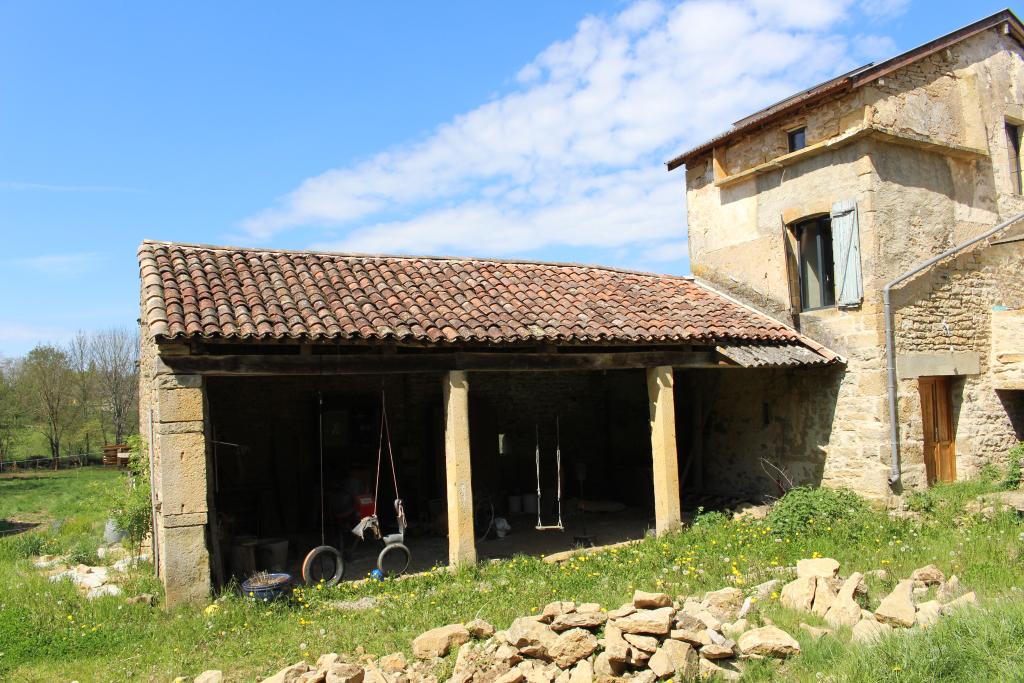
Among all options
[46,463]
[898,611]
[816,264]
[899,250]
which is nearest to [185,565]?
[898,611]

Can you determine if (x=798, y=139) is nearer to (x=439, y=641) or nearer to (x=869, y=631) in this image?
(x=869, y=631)

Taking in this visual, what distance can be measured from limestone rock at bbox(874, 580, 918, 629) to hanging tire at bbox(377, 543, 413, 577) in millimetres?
5118

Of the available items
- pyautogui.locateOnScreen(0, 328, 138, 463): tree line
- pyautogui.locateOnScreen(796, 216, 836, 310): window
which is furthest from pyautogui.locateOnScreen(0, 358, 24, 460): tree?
pyautogui.locateOnScreen(796, 216, 836, 310): window

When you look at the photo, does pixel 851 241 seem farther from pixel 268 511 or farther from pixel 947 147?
pixel 268 511

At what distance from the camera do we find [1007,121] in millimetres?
11711

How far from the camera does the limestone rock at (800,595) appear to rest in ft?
19.8

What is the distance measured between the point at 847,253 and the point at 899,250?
0.73 metres

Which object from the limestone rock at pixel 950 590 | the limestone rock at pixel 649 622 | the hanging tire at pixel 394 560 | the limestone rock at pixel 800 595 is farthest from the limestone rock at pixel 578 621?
the hanging tire at pixel 394 560

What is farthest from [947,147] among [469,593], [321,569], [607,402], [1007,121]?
[321,569]

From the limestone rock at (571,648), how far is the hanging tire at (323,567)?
3696mm

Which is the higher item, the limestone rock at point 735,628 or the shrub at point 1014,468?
the shrub at point 1014,468

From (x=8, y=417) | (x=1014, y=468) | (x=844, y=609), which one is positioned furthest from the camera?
(x=8, y=417)

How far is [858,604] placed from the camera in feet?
19.2

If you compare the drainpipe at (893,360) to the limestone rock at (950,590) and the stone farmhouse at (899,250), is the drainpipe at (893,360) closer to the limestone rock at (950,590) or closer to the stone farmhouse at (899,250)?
the stone farmhouse at (899,250)
